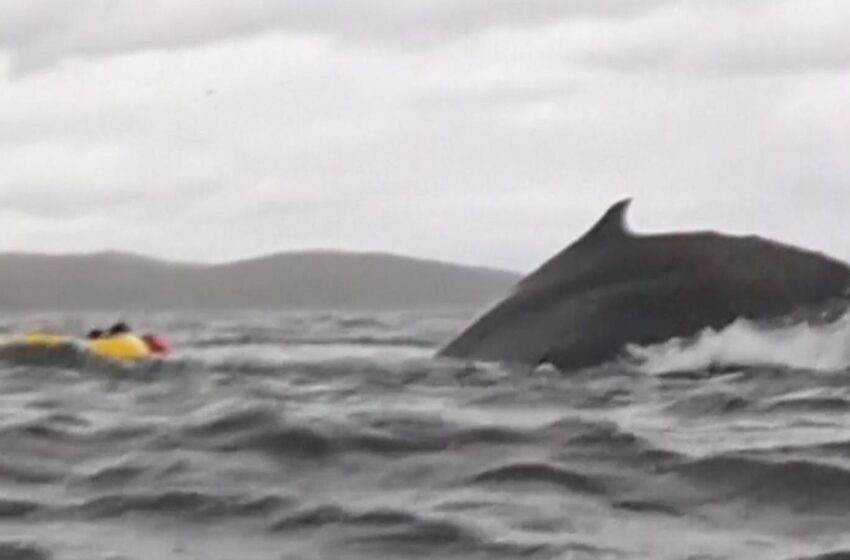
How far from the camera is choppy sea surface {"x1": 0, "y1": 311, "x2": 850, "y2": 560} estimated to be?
763 centimetres

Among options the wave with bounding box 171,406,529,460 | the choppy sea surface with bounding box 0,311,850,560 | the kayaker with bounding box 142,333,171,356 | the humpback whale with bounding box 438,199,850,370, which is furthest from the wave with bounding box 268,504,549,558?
the kayaker with bounding box 142,333,171,356

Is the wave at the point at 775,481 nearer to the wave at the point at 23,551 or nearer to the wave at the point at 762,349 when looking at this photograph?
the wave at the point at 23,551

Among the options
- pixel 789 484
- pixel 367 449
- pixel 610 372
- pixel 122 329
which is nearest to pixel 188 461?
pixel 367 449

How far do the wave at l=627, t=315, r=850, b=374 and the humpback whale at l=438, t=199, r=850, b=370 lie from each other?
15 cm

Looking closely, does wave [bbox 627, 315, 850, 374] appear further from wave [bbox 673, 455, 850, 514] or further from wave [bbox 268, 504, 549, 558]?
wave [bbox 268, 504, 549, 558]

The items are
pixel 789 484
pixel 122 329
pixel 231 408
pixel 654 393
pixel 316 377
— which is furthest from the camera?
pixel 122 329

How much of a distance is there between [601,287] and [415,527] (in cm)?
882

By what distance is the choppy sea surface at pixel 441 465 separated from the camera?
7.63m

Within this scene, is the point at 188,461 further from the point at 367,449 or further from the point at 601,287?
the point at 601,287

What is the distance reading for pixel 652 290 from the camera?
53.9ft

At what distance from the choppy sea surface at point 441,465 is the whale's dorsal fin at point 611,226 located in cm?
128

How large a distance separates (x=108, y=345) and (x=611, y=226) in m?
6.15

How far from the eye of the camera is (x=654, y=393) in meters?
13.9

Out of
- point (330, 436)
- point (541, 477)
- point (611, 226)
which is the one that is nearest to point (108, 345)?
point (611, 226)
